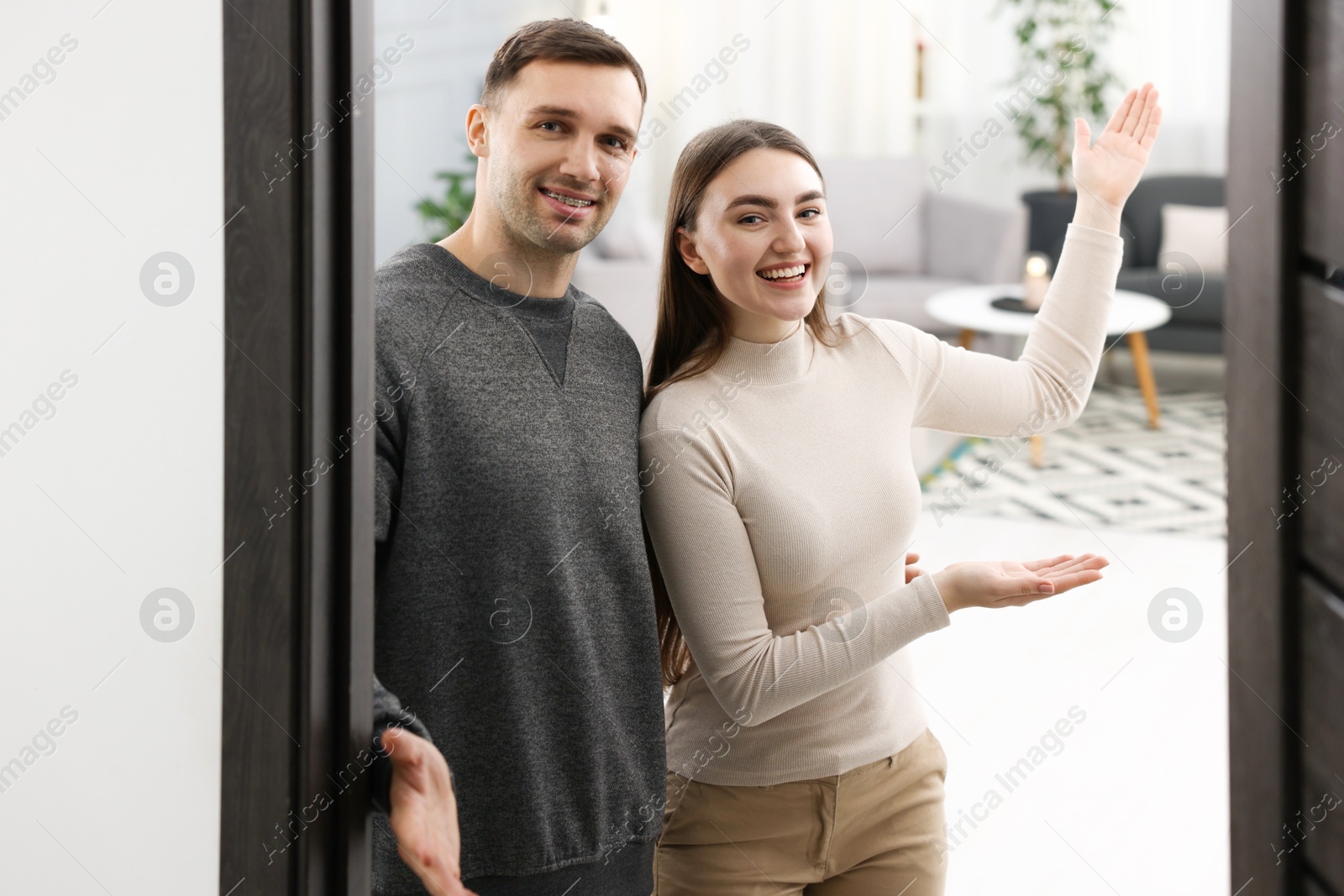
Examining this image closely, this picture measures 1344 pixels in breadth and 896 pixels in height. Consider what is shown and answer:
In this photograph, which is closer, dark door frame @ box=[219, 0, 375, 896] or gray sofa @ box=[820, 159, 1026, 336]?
dark door frame @ box=[219, 0, 375, 896]

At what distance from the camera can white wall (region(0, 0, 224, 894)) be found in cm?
68

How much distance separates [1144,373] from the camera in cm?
417

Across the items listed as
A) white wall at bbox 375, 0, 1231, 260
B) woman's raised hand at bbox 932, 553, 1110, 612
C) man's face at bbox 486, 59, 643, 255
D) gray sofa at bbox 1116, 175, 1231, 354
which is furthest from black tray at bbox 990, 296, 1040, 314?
man's face at bbox 486, 59, 643, 255

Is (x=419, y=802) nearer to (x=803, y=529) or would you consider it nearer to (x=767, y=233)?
(x=803, y=529)

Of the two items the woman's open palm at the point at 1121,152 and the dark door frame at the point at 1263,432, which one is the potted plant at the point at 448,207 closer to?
the woman's open palm at the point at 1121,152

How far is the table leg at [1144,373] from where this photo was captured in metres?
4.11

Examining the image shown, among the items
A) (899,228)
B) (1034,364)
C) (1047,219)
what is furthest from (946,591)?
(1047,219)

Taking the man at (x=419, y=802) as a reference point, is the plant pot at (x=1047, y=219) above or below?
above

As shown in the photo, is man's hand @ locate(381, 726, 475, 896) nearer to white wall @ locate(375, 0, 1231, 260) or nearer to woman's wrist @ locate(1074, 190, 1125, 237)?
woman's wrist @ locate(1074, 190, 1125, 237)

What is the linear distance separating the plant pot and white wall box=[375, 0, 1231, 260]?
0.39m

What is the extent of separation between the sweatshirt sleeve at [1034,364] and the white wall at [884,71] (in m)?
3.79

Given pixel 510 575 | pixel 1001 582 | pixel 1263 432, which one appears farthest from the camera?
pixel 1001 582

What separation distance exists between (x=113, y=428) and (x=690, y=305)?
57 cm

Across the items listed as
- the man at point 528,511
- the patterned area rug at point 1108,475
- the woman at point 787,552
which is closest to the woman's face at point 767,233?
the woman at point 787,552
